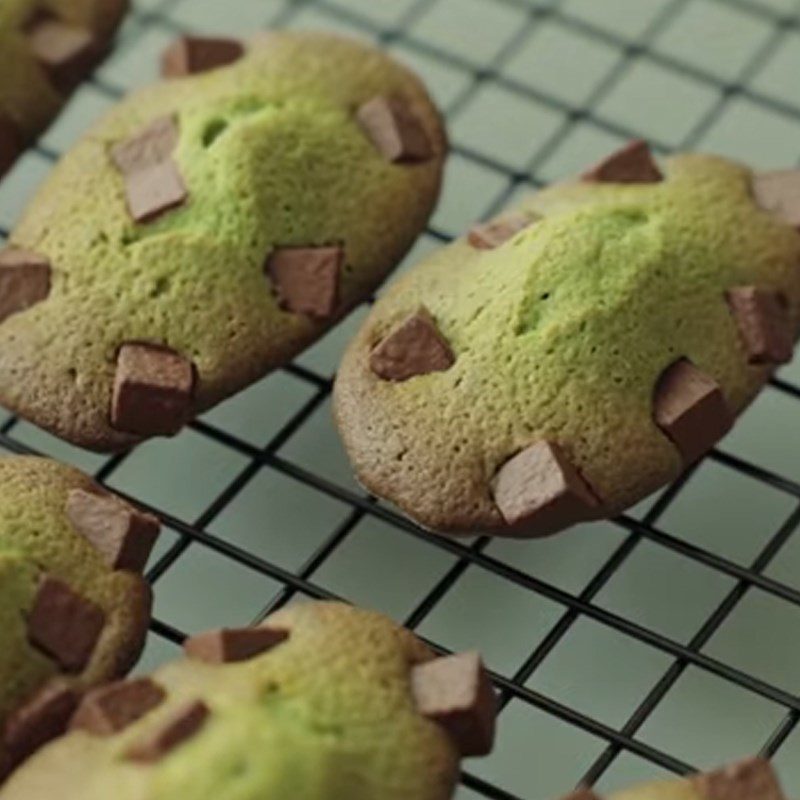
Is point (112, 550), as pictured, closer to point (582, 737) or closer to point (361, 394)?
point (361, 394)

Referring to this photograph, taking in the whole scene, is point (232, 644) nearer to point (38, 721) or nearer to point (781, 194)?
point (38, 721)

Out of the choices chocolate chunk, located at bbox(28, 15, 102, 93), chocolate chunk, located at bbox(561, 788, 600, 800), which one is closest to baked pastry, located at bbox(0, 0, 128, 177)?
chocolate chunk, located at bbox(28, 15, 102, 93)

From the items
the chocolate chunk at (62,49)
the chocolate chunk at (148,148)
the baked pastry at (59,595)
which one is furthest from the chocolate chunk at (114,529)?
the chocolate chunk at (62,49)

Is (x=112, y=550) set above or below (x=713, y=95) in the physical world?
above

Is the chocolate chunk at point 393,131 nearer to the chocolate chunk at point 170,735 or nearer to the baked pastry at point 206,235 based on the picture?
the baked pastry at point 206,235

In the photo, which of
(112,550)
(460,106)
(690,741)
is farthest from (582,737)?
(460,106)

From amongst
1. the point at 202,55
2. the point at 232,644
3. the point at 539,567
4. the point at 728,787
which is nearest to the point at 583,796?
the point at 728,787
